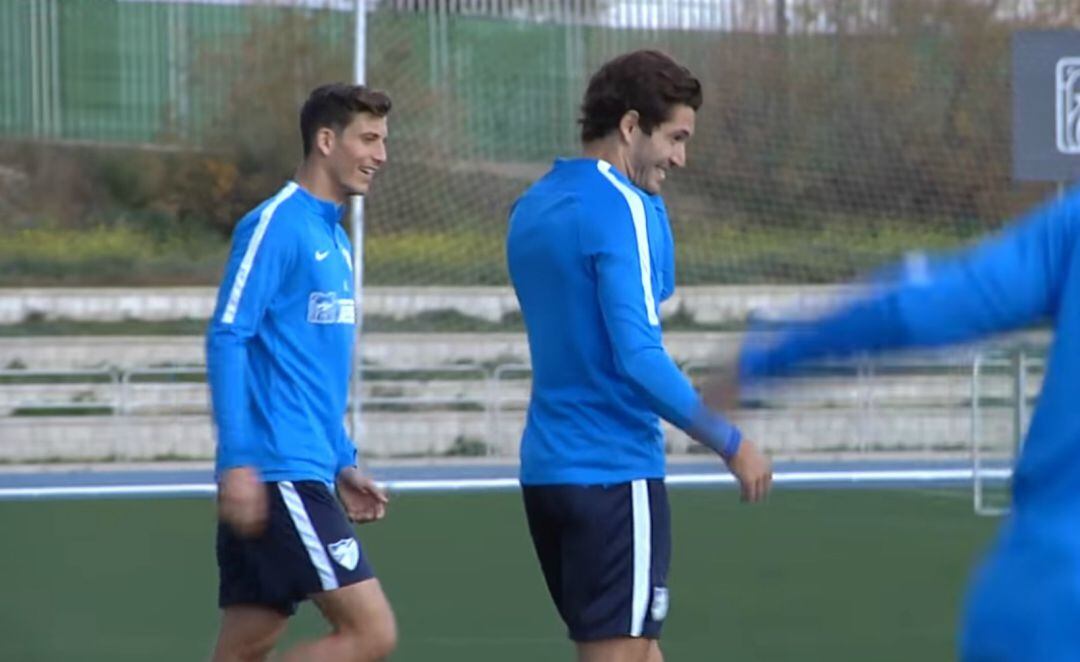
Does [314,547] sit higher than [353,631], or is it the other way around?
[314,547]

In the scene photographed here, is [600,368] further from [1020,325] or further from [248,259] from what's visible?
[1020,325]

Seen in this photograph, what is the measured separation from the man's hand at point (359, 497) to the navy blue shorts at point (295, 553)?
267 mm

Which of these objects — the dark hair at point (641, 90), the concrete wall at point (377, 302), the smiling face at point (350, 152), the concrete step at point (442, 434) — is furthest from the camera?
the concrete wall at point (377, 302)

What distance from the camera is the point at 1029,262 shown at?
2.22 meters

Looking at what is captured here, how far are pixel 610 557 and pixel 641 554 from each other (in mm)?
65

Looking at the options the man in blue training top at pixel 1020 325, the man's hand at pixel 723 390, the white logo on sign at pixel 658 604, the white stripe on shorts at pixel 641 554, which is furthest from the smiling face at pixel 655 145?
the man in blue training top at pixel 1020 325

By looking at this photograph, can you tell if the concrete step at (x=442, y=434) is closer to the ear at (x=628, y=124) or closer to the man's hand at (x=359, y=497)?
the man's hand at (x=359, y=497)

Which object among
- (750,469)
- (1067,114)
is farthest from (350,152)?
(1067,114)

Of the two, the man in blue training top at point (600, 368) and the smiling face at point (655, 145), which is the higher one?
the smiling face at point (655, 145)

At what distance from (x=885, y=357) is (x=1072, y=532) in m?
0.27

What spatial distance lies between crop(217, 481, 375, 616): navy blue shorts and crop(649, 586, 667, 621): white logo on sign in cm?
76

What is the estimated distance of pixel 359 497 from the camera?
491 cm

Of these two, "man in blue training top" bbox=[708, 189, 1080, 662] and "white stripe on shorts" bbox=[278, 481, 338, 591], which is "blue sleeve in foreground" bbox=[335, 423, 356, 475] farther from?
"man in blue training top" bbox=[708, 189, 1080, 662]

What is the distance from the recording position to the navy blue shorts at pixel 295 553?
4.57 metres
